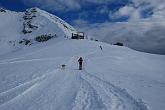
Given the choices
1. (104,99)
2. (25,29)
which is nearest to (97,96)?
(104,99)

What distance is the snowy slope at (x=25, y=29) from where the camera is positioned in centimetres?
9744

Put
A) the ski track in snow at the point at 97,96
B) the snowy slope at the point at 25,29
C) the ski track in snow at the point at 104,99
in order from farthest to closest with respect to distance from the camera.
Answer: the snowy slope at the point at 25,29 < the ski track in snow at the point at 97,96 < the ski track in snow at the point at 104,99

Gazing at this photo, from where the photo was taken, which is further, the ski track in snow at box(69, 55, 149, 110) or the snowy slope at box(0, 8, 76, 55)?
the snowy slope at box(0, 8, 76, 55)

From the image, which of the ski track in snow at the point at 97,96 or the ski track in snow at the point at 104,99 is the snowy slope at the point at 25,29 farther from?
the ski track in snow at the point at 104,99

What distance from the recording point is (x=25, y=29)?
4471 inches

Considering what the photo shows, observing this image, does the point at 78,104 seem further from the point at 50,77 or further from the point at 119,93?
the point at 50,77

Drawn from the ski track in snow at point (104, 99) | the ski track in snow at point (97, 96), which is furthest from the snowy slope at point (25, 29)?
the ski track in snow at point (104, 99)

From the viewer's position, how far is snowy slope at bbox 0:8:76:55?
97.4m

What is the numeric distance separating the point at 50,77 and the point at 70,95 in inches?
341

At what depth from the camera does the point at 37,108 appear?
18781mm

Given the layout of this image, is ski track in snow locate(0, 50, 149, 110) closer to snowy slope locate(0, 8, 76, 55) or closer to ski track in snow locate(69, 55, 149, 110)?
ski track in snow locate(69, 55, 149, 110)

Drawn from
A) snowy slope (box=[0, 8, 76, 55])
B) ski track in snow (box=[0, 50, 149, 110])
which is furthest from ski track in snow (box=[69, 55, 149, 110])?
snowy slope (box=[0, 8, 76, 55])

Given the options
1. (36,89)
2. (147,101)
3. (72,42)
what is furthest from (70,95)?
(72,42)

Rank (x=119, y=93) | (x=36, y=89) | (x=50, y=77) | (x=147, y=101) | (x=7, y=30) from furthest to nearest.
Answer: (x=7, y=30) < (x=50, y=77) < (x=36, y=89) < (x=119, y=93) < (x=147, y=101)
